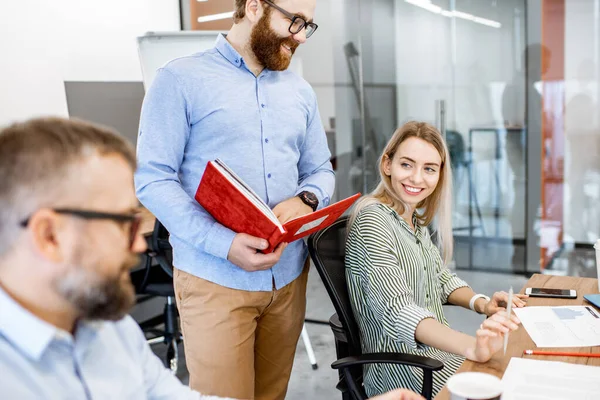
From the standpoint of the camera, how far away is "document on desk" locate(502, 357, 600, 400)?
1176 mm

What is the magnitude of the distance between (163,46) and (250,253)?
2513 millimetres

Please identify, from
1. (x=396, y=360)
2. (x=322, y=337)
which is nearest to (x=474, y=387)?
(x=396, y=360)

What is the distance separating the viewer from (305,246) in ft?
6.46

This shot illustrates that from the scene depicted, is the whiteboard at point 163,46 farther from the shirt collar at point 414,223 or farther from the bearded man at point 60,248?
the bearded man at point 60,248

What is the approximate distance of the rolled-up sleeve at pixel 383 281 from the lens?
64.1 inches

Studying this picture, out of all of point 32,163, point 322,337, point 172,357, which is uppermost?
point 32,163

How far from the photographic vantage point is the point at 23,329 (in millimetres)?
837

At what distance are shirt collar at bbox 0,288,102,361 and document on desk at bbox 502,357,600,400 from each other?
79 cm

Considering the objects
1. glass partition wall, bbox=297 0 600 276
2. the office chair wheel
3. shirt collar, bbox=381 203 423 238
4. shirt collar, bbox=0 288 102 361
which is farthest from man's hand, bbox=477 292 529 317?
glass partition wall, bbox=297 0 600 276

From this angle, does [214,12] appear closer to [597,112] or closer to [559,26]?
[559,26]

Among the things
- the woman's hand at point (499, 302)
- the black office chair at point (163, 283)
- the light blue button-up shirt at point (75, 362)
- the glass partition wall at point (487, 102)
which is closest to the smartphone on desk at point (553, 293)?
the woman's hand at point (499, 302)

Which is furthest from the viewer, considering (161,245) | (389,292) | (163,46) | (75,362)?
(163,46)

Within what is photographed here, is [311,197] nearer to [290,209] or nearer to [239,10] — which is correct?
[290,209]

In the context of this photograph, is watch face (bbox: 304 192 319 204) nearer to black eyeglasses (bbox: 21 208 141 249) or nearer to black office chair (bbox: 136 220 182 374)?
black eyeglasses (bbox: 21 208 141 249)
